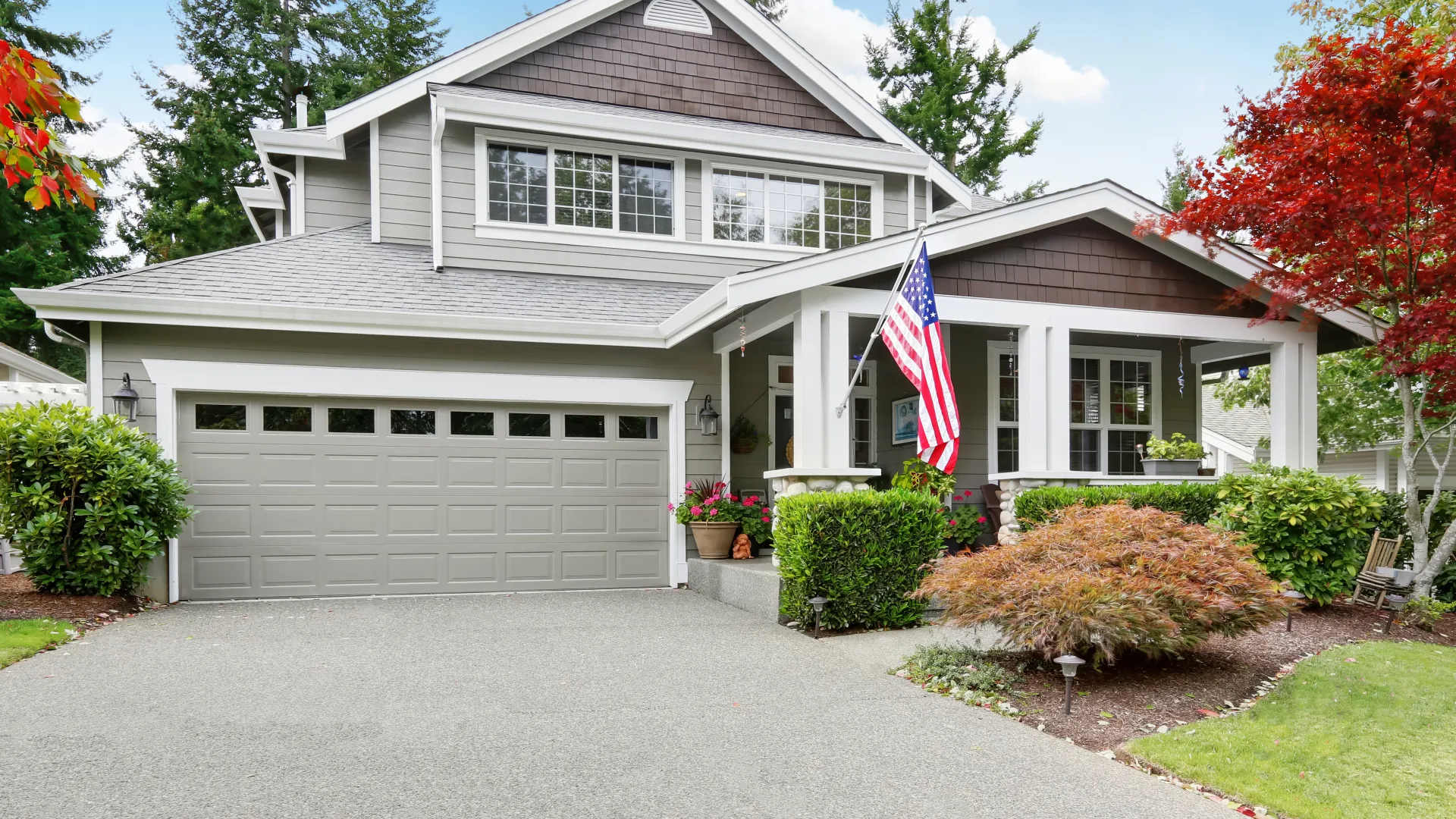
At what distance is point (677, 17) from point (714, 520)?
6672mm

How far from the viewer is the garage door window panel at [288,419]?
354 inches

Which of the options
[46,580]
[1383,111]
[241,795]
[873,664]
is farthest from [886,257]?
[46,580]

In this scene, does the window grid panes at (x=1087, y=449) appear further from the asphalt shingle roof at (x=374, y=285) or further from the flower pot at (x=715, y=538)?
the asphalt shingle roof at (x=374, y=285)

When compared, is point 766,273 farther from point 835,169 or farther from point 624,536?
point 835,169

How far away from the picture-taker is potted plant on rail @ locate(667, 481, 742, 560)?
9656 mm

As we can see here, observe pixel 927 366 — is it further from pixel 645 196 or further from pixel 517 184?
pixel 517 184

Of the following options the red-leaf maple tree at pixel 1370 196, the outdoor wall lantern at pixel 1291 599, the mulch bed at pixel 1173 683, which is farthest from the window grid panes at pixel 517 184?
the outdoor wall lantern at pixel 1291 599

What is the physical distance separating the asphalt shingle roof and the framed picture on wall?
2.89m

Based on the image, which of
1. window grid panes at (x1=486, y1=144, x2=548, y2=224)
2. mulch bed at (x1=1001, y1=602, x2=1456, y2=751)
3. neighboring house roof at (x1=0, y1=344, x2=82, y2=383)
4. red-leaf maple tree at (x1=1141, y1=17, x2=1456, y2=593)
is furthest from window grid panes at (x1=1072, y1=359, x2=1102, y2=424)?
neighboring house roof at (x1=0, y1=344, x2=82, y2=383)

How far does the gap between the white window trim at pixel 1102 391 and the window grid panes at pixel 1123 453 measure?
0.22 feet

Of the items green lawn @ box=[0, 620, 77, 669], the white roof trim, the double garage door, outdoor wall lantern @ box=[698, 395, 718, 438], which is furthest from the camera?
the white roof trim

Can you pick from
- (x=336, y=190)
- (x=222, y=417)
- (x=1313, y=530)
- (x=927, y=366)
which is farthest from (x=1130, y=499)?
(x=336, y=190)

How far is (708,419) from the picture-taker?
10.0 meters

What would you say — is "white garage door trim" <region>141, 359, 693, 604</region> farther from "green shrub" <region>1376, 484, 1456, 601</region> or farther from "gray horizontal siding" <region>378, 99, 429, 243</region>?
"green shrub" <region>1376, 484, 1456, 601</region>
